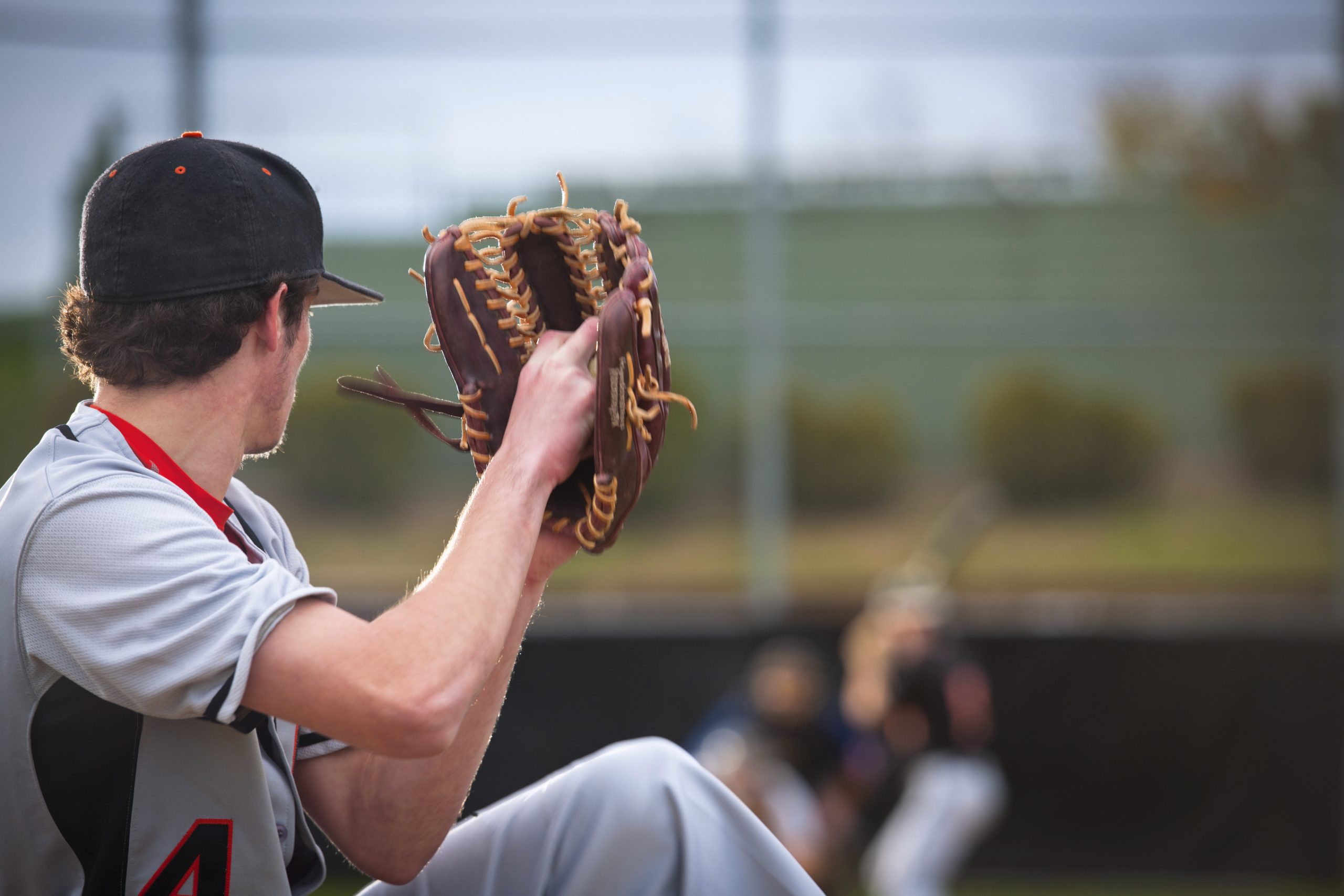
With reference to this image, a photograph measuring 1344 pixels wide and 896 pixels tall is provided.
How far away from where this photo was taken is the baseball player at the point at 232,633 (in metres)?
1.14

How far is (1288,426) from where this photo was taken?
6812 mm

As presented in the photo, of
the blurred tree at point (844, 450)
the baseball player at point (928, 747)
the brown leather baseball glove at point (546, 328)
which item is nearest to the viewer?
the brown leather baseball glove at point (546, 328)

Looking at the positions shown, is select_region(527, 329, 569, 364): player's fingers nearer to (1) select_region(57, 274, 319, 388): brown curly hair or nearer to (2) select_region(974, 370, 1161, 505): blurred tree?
(1) select_region(57, 274, 319, 388): brown curly hair

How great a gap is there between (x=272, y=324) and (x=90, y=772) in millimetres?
519

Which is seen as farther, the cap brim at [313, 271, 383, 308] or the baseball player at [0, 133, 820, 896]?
the cap brim at [313, 271, 383, 308]

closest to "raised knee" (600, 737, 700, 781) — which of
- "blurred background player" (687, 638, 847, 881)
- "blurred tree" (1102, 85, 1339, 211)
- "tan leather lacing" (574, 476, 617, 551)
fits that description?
"tan leather lacing" (574, 476, 617, 551)

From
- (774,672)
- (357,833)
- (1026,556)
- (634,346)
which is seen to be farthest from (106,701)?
(1026,556)

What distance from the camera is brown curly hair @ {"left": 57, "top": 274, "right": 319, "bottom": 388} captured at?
Answer: 1.27 m

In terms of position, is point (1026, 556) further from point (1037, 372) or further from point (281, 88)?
point (281, 88)

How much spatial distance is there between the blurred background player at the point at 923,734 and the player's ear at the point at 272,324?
4.17m

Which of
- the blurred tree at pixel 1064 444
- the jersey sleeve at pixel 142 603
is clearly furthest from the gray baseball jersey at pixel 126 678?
the blurred tree at pixel 1064 444

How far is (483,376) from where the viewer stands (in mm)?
1541

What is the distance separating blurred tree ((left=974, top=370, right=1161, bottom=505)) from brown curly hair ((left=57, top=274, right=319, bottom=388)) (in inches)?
250

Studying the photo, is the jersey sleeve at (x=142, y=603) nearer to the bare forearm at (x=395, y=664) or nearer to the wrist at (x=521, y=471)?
the bare forearm at (x=395, y=664)
